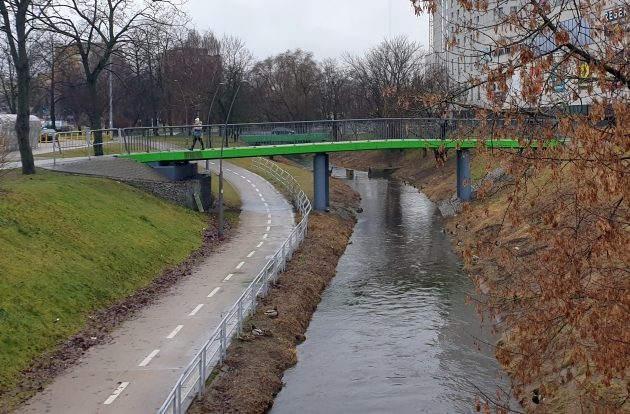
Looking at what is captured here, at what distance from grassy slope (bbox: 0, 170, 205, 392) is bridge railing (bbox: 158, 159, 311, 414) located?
11.1ft

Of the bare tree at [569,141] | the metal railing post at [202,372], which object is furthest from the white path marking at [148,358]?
the bare tree at [569,141]

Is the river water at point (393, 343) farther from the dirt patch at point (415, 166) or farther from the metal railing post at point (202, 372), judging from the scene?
the dirt patch at point (415, 166)

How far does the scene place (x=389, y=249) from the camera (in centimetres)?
3069

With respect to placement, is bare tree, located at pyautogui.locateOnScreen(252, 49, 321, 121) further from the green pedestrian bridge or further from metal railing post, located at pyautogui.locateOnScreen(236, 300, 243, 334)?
metal railing post, located at pyautogui.locateOnScreen(236, 300, 243, 334)

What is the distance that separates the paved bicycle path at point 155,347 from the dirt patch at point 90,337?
23cm

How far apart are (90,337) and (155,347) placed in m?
1.69

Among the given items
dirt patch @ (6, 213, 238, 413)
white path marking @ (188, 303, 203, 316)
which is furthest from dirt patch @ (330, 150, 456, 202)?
white path marking @ (188, 303, 203, 316)

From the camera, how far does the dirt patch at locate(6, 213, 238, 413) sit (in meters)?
13.5

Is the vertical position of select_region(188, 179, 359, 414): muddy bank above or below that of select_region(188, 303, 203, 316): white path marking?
below

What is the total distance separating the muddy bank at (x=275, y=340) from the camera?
546 inches

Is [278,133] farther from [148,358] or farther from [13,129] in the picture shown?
[148,358]

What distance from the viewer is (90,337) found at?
1647 centimetres

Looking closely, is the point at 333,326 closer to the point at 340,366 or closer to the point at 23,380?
the point at 340,366

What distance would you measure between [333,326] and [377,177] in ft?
146
